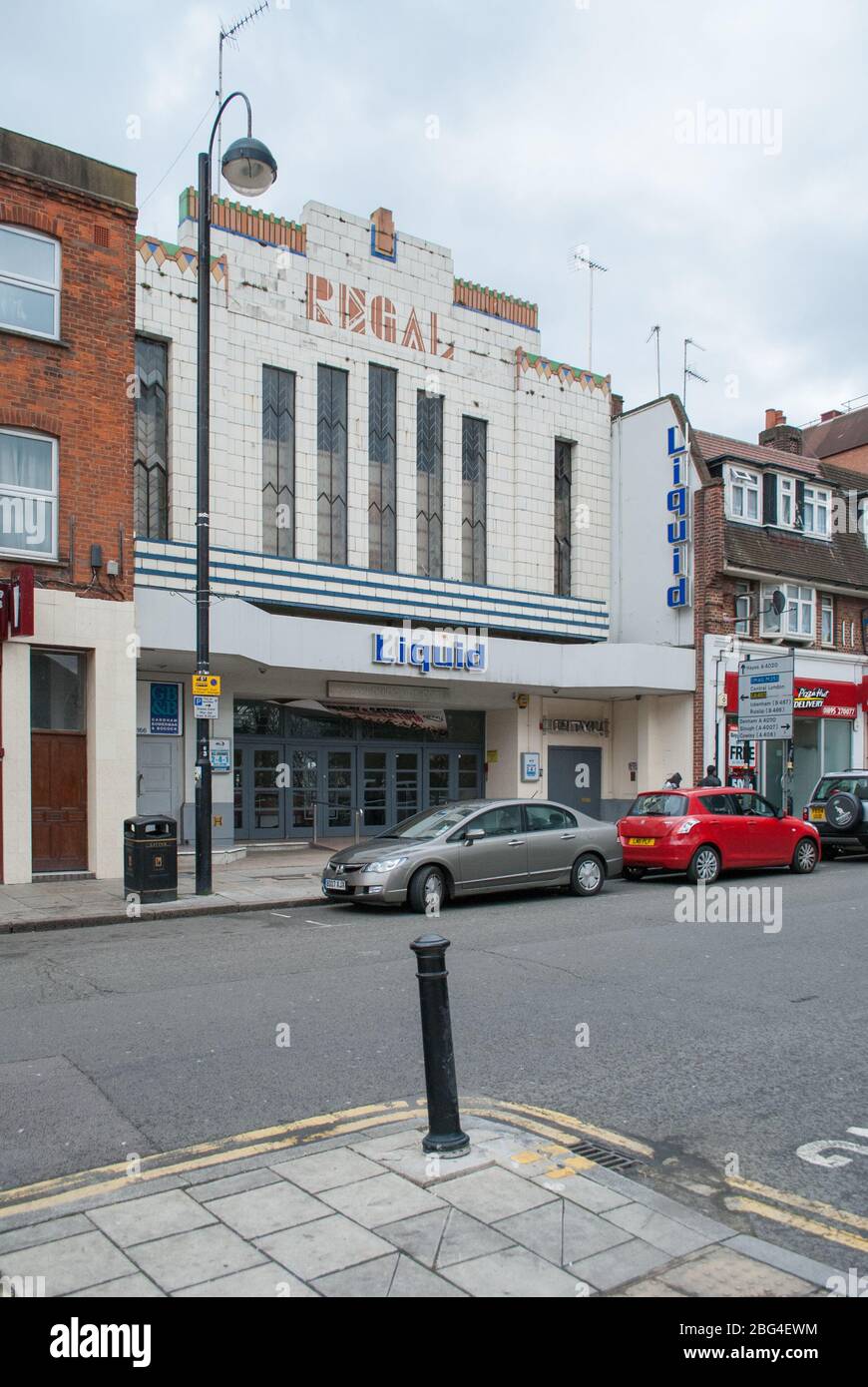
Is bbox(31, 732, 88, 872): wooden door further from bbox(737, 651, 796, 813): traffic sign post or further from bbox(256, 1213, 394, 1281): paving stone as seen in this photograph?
bbox(737, 651, 796, 813): traffic sign post

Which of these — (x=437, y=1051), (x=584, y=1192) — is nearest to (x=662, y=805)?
(x=437, y=1051)

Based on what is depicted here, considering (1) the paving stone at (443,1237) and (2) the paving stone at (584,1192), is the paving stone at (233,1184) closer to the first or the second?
(1) the paving stone at (443,1237)

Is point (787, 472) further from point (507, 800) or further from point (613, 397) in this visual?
point (507, 800)

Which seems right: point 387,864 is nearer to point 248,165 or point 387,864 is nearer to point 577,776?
point 248,165

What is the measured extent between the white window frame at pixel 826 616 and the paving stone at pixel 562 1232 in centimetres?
2563

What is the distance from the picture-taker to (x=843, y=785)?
20.3 m

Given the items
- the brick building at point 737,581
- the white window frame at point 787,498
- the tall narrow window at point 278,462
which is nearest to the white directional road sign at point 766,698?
the brick building at point 737,581

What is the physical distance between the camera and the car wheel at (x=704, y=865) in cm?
1545

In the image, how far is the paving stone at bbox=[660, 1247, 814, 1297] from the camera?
11.5ft

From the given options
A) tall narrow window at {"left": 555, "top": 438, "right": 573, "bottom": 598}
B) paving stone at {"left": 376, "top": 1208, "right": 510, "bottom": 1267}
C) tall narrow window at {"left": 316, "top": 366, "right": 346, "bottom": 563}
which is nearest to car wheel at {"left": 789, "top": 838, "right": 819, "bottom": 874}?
tall narrow window at {"left": 555, "top": 438, "right": 573, "bottom": 598}

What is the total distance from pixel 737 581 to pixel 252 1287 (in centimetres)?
2393

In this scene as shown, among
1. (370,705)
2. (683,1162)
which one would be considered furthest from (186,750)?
(683,1162)
